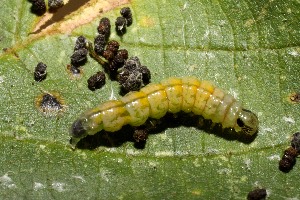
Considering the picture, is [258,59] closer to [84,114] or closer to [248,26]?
[248,26]

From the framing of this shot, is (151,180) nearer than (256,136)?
Yes

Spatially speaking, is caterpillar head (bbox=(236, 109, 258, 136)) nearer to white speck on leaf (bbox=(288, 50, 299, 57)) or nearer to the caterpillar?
the caterpillar

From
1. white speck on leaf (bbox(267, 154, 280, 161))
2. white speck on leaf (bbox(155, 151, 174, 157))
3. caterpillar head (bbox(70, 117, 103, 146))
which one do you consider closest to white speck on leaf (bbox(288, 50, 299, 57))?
white speck on leaf (bbox(267, 154, 280, 161))

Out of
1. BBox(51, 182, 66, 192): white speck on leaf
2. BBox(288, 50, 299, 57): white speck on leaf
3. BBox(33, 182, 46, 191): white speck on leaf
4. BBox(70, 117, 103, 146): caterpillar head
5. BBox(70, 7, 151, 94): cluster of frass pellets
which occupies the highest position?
BBox(70, 7, 151, 94): cluster of frass pellets

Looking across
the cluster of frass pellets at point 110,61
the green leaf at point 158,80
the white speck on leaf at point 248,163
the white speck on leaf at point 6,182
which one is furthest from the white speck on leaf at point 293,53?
the white speck on leaf at point 6,182

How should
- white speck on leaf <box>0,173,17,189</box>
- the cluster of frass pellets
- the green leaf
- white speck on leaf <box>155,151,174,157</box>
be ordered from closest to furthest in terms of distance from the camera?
white speck on leaf <box>0,173,17,189</box> < the green leaf < white speck on leaf <box>155,151,174,157</box> < the cluster of frass pellets

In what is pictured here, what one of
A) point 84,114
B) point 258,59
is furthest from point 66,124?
point 258,59

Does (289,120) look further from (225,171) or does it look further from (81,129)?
(81,129)

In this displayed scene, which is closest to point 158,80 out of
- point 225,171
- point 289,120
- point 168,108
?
point 168,108
